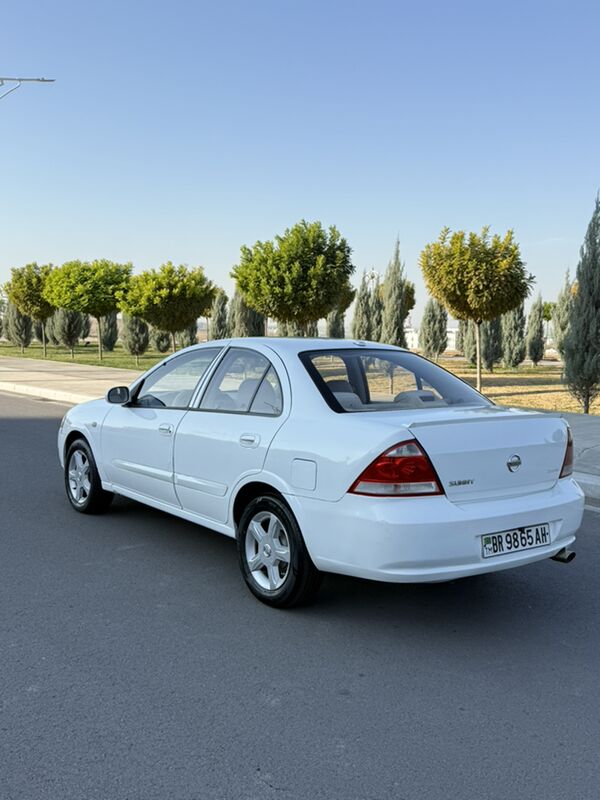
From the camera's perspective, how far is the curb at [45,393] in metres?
17.1

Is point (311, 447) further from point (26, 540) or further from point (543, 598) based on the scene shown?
point (26, 540)

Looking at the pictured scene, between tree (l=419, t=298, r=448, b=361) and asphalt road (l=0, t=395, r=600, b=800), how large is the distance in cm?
3160

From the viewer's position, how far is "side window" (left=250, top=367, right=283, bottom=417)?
4520mm

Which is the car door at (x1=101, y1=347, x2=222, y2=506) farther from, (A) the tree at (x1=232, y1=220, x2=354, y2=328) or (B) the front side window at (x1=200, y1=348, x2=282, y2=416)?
(A) the tree at (x1=232, y1=220, x2=354, y2=328)

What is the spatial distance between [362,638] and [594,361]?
12.3 meters

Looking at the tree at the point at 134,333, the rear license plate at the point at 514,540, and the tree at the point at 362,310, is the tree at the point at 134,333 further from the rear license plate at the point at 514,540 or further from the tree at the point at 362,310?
the rear license plate at the point at 514,540

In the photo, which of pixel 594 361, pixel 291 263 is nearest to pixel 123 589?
pixel 594 361

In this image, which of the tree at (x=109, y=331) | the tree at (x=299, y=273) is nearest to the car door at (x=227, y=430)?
the tree at (x=299, y=273)

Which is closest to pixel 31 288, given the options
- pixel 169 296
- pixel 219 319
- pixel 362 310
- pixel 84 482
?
pixel 219 319

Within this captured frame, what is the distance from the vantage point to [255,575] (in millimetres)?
4488

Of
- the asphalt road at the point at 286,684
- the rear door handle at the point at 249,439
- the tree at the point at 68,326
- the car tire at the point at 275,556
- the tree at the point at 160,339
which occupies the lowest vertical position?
the asphalt road at the point at 286,684

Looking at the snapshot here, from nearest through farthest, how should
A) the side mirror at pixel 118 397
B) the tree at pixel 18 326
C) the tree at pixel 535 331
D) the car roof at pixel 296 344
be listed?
1. the car roof at pixel 296 344
2. the side mirror at pixel 118 397
3. the tree at pixel 535 331
4. the tree at pixel 18 326

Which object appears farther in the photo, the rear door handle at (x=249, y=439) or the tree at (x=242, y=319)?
the tree at (x=242, y=319)

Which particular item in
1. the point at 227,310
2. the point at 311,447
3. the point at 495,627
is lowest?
the point at 495,627
